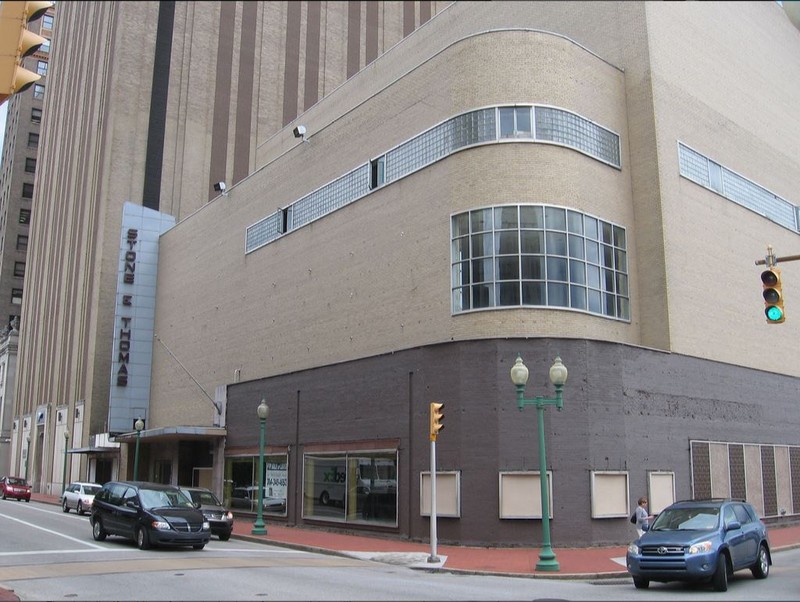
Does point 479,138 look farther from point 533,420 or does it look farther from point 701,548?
point 701,548

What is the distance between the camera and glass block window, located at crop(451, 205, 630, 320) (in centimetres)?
2386

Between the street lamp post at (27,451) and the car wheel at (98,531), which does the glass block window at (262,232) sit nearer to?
the car wheel at (98,531)

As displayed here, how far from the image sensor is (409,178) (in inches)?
1096

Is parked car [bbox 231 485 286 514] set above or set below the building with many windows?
below

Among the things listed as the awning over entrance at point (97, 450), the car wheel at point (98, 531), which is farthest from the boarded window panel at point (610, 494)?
the awning over entrance at point (97, 450)

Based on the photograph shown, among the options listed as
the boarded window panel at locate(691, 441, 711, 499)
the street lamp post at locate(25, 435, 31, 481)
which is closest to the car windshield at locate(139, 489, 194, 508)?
the boarded window panel at locate(691, 441, 711, 499)

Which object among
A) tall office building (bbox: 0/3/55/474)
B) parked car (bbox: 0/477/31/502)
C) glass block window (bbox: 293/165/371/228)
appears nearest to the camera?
glass block window (bbox: 293/165/371/228)

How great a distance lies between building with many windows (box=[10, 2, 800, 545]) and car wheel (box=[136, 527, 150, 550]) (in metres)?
7.88

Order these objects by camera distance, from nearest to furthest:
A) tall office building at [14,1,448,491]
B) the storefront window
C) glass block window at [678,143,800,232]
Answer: glass block window at [678,143,800,232] → the storefront window → tall office building at [14,1,448,491]

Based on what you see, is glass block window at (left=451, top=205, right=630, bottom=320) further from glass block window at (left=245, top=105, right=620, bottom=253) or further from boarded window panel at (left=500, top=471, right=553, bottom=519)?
boarded window panel at (left=500, top=471, right=553, bottom=519)

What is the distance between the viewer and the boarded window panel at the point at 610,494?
2205 cm

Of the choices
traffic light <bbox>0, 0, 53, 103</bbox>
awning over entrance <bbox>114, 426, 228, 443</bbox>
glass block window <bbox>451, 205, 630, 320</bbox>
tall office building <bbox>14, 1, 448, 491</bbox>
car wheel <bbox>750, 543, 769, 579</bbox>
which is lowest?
car wheel <bbox>750, 543, 769, 579</bbox>

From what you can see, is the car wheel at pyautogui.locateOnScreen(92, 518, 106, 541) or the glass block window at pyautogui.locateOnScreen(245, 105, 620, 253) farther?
the glass block window at pyautogui.locateOnScreen(245, 105, 620, 253)

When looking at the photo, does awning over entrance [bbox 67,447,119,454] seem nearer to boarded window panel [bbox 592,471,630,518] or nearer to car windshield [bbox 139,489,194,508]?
car windshield [bbox 139,489,194,508]
